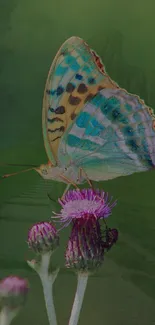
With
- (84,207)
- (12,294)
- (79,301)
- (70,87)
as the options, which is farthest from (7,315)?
(70,87)

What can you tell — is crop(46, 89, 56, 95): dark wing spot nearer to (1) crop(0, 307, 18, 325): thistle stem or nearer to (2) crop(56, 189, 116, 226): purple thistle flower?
(2) crop(56, 189, 116, 226): purple thistle flower

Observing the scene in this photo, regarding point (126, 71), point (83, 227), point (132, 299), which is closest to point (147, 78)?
point (126, 71)

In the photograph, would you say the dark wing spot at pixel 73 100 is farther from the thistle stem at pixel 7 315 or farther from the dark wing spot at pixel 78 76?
the thistle stem at pixel 7 315

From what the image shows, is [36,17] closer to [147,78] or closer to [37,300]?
[147,78]

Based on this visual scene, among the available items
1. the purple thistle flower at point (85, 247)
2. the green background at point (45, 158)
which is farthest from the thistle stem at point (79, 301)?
the green background at point (45, 158)

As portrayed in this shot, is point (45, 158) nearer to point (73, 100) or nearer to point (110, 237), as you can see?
point (73, 100)

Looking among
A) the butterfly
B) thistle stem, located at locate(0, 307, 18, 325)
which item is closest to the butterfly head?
the butterfly
